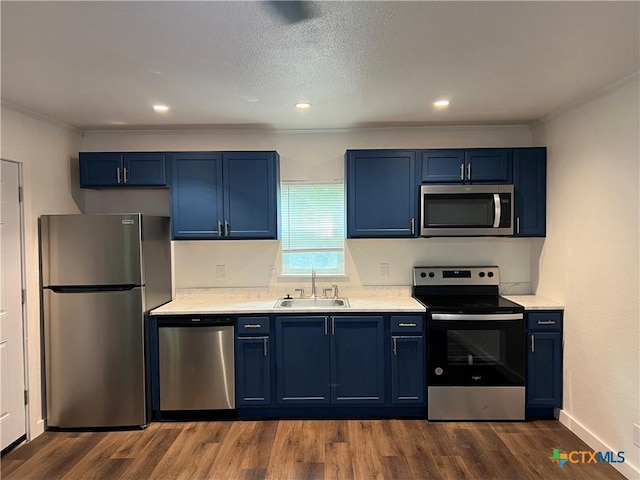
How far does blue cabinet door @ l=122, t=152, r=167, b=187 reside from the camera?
333cm

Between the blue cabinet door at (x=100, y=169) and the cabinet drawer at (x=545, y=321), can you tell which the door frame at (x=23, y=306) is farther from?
the cabinet drawer at (x=545, y=321)

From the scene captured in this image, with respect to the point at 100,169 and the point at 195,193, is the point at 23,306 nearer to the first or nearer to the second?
the point at 100,169

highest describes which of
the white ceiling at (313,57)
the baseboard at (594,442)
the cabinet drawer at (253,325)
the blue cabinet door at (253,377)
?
the white ceiling at (313,57)

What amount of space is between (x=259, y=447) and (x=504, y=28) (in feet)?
9.53

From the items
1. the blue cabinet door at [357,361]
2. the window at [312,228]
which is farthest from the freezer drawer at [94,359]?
the blue cabinet door at [357,361]

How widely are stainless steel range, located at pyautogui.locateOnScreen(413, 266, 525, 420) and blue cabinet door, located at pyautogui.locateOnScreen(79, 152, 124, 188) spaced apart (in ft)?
9.40

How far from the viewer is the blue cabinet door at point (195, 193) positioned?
3324 mm

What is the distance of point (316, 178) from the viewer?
3.64m

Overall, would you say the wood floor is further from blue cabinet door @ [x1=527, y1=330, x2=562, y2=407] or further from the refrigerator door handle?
the refrigerator door handle

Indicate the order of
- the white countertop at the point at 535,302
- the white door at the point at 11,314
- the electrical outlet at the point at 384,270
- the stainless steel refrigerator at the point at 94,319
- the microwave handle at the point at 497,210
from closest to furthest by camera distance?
the white door at the point at 11,314
the stainless steel refrigerator at the point at 94,319
the white countertop at the point at 535,302
the microwave handle at the point at 497,210
the electrical outlet at the point at 384,270

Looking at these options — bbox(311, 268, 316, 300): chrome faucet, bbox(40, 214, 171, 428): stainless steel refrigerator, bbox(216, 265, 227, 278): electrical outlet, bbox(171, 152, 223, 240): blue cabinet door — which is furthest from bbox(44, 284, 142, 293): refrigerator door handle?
bbox(311, 268, 316, 300): chrome faucet

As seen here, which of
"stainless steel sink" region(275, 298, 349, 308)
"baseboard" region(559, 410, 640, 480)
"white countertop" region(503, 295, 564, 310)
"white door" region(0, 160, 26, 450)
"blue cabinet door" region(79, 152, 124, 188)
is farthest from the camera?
"stainless steel sink" region(275, 298, 349, 308)

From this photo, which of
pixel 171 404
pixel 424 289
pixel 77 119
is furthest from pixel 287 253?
pixel 77 119

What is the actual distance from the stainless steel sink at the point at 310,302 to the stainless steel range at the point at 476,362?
80cm
